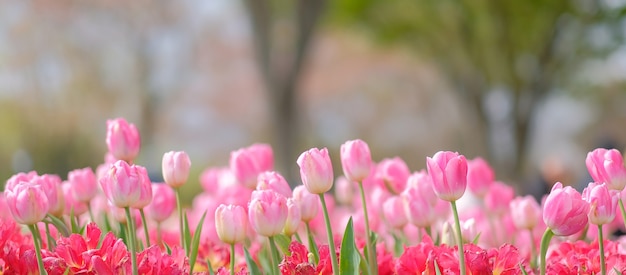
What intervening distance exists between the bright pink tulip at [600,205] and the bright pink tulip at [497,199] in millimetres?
879

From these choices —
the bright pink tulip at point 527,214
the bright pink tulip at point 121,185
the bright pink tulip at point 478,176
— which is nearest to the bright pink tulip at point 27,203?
the bright pink tulip at point 121,185

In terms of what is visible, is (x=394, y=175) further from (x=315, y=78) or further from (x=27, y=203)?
(x=315, y=78)

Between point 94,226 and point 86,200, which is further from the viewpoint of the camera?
point 86,200

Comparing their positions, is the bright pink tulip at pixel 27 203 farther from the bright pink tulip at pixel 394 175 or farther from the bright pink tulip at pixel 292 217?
the bright pink tulip at pixel 394 175

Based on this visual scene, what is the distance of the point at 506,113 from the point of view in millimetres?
13711

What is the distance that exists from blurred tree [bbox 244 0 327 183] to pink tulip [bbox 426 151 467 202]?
720 cm

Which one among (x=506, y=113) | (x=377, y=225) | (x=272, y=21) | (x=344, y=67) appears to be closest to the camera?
(x=377, y=225)

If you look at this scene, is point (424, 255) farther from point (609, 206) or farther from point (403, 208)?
point (403, 208)

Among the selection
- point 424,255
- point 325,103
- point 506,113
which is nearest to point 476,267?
point 424,255

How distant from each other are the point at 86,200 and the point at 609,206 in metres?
1.08

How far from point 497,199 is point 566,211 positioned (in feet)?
3.40

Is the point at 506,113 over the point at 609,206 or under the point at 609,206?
over

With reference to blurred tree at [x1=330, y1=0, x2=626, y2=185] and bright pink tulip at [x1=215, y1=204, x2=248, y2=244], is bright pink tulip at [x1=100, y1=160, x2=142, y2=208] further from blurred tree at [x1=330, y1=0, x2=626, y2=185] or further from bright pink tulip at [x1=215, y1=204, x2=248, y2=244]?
blurred tree at [x1=330, y1=0, x2=626, y2=185]

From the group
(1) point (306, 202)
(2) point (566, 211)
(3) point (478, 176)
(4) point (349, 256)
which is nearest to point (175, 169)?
(1) point (306, 202)
